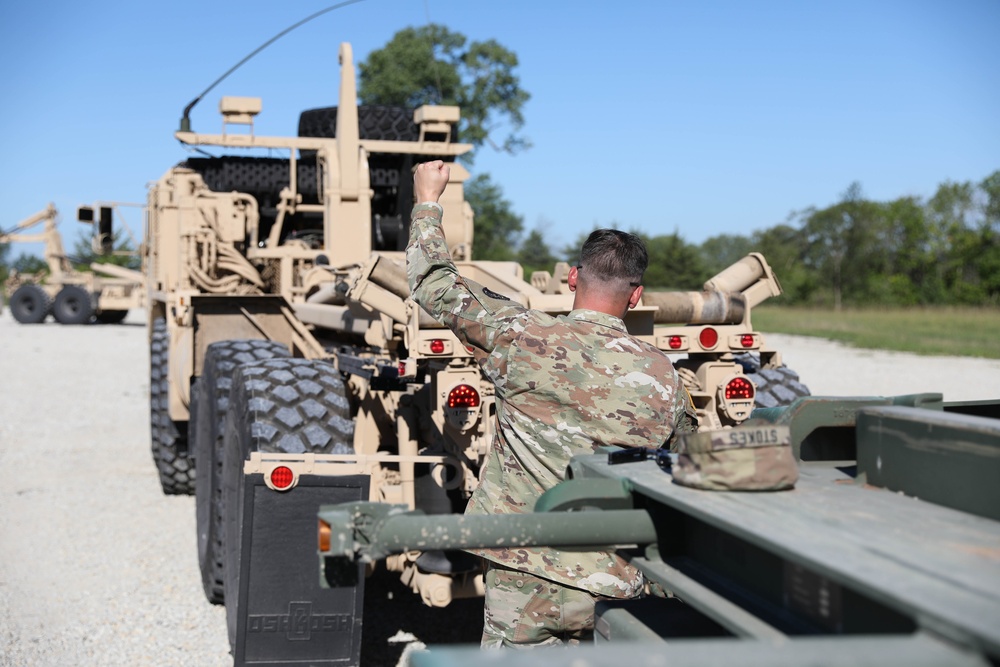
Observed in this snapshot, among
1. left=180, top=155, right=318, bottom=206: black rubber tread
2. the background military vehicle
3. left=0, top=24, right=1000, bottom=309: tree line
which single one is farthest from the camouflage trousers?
left=0, top=24, right=1000, bottom=309: tree line

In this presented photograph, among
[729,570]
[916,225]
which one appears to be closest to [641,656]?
[729,570]

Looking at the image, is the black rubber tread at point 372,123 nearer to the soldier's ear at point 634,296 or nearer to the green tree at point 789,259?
the soldier's ear at point 634,296

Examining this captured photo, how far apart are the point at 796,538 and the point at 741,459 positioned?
1.03 ft

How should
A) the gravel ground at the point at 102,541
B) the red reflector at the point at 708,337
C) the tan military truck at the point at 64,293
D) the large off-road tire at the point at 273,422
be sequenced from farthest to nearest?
the tan military truck at the point at 64,293 → the gravel ground at the point at 102,541 → the red reflector at the point at 708,337 → the large off-road tire at the point at 273,422

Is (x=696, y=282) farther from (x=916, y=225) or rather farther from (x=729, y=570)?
(x=729, y=570)

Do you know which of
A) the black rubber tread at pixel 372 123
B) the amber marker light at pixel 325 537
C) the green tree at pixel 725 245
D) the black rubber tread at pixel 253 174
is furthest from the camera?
the green tree at pixel 725 245

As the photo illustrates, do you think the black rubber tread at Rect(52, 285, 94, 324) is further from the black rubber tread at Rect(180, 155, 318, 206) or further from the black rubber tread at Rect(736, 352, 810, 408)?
the black rubber tread at Rect(736, 352, 810, 408)

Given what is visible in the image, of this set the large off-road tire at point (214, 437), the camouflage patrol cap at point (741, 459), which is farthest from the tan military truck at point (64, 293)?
the camouflage patrol cap at point (741, 459)

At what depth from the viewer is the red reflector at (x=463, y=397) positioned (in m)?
4.04

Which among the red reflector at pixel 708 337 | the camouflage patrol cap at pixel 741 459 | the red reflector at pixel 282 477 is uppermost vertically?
the red reflector at pixel 708 337

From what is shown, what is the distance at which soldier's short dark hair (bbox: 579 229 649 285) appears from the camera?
2859 millimetres

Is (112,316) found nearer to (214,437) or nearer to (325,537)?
(214,437)

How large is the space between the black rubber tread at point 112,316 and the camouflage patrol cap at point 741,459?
34259 millimetres

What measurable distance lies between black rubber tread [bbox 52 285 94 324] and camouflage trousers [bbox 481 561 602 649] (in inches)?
1274
